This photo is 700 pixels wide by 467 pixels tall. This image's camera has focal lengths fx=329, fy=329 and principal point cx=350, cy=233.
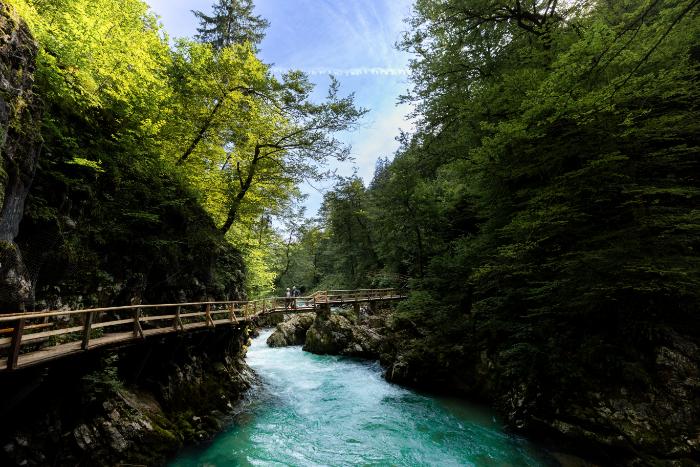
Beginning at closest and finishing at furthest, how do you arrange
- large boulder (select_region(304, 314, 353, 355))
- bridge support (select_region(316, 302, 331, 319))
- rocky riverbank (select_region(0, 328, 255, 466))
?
rocky riverbank (select_region(0, 328, 255, 466)) < large boulder (select_region(304, 314, 353, 355)) < bridge support (select_region(316, 302, 331, 319))

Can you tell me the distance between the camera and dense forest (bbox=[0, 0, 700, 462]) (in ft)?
23.9

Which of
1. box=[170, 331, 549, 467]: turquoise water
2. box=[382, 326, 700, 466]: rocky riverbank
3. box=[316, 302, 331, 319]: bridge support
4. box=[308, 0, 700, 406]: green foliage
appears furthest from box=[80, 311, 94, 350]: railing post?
box=[316, 302, 331, 319]: bridge support

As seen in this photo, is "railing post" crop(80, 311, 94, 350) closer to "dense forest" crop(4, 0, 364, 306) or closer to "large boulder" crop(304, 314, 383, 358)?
"dense forest" crop(4, 0, 364, 306)

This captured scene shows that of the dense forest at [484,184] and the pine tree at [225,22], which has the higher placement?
the pine tree at [225,22]

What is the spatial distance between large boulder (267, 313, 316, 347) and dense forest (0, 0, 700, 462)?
893 cm

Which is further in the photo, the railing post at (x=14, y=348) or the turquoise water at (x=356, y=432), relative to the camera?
the turquoise water at (x=356, y=432)

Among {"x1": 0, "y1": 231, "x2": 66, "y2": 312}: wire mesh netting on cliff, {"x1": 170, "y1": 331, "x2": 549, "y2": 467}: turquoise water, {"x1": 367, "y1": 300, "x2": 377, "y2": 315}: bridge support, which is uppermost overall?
{"x1": 0, "y1": 231, "x2": 66, "y2": 312}: wire mesh netting on cliff

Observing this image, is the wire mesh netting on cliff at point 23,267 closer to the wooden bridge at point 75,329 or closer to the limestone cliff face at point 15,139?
the limestone cliff face at point 15,139

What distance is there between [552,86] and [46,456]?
13815mm

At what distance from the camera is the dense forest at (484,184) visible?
729cm

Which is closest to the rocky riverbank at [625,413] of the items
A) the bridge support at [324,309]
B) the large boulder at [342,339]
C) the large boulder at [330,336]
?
the large boulder at [342,339]

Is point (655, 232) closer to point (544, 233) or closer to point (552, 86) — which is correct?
point (544, 233)

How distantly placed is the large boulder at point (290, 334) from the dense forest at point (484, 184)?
893cm

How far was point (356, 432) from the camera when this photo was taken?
32.7ft
